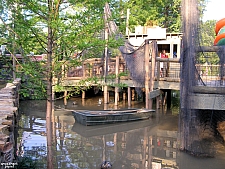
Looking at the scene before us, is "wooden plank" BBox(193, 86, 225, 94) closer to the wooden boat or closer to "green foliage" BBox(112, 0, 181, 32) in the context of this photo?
the wooden boat

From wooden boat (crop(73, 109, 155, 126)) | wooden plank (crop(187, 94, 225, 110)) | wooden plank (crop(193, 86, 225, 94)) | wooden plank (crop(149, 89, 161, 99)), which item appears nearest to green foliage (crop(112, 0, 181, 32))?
wooden plank (crop(149, 89, 161, 99))

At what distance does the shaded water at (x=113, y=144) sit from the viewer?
6.42 m

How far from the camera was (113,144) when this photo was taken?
805 centimetres

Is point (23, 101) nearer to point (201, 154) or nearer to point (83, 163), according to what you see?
point (83, 163)

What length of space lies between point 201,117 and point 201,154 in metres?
0.89

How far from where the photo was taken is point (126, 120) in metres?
10.6

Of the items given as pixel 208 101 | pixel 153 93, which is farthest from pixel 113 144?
pixel 153 93

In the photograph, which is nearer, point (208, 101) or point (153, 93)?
point (208, 101)

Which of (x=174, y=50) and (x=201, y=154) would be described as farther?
(x=174, y=50)

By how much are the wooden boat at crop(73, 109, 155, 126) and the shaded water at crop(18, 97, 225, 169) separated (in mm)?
206

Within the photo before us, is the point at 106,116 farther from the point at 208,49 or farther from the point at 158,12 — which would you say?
the point at 158,12

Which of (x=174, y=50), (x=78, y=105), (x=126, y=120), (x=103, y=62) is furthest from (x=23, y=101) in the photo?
(x=174, y=50)

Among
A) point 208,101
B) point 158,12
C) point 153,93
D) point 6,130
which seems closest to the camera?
point 6,130

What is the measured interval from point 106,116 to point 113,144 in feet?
6.92
